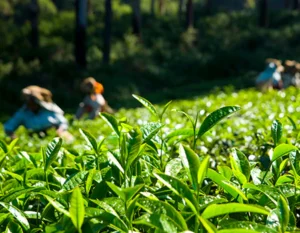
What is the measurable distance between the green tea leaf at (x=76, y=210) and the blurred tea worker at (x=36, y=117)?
5.84 meters

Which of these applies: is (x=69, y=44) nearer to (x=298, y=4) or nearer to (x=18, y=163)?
(x=298, y=4)

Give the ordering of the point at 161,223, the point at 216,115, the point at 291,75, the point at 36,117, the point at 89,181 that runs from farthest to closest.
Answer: the point at 291,75 < the point at 36,117 < the point at 216,115 < the point at 89,181 < the point at 161,223

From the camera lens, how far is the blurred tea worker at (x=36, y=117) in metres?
7.35

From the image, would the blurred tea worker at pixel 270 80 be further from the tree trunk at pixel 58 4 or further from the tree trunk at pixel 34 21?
the tree trunk at pixel 58 4

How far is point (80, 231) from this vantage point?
4.71 ft

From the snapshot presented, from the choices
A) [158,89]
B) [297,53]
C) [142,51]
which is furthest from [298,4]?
[158,89]

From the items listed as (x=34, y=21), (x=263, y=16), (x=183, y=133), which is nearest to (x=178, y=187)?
(x=183, y=133)

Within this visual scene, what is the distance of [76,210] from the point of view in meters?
1.46

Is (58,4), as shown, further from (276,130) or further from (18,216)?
(18,216)

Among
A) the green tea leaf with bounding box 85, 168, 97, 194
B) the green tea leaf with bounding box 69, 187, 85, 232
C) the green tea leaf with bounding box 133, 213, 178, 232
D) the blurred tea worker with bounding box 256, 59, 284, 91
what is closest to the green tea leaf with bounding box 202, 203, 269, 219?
the green tea leaf with bounding box 133, 213, 178, 232

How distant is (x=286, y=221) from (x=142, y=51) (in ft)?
82.1

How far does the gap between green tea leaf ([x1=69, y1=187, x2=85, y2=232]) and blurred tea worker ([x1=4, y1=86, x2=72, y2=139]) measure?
230 inches

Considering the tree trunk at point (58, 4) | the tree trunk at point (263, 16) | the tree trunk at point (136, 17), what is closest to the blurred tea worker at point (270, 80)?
the tree trunk at point (136, 17)

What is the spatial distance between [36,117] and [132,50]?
18732 millimetres
